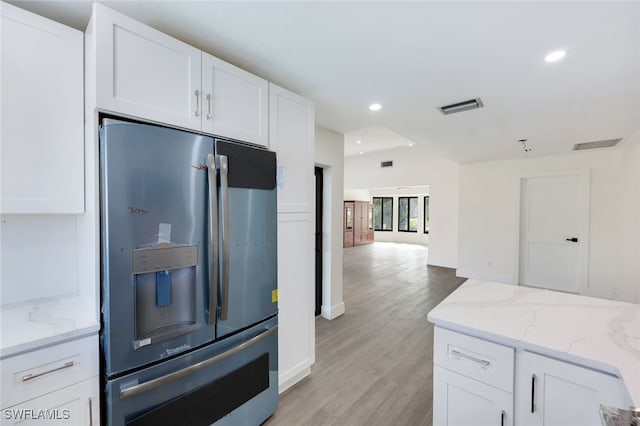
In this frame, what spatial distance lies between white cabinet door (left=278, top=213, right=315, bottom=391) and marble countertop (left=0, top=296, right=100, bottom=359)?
1.12 metres

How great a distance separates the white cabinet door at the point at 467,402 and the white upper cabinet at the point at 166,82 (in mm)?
1785

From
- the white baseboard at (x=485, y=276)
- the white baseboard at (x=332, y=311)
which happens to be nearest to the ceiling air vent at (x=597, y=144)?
the white baseboard at (x=485, y=276)

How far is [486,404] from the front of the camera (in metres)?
1.22

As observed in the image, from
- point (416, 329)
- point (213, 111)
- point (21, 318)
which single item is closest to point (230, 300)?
point (21, 318)

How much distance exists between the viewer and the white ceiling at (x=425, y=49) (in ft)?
4.50

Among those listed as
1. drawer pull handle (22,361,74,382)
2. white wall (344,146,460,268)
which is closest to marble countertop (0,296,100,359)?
drawer pull handle (22,361,74,382)

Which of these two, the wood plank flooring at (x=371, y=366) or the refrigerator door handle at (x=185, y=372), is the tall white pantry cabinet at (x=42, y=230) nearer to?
the refrigerator door handle at (x=185, y=372)

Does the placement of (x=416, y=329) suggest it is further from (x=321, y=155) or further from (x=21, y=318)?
(x=21, y=318)

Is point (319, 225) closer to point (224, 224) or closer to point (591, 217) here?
point (224, 224)

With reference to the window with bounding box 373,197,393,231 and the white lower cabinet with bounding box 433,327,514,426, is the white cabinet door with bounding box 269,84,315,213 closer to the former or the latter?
the white lower cabinet with bounding box 433,327,514,426

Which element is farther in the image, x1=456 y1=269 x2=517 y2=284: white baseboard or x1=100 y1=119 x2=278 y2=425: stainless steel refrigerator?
x1=456 y1=269 x2=517 y2=284: white baseboard

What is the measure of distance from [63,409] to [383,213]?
12012mm

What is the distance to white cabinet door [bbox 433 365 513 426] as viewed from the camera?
1.18 meters

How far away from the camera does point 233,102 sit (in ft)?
5.60
